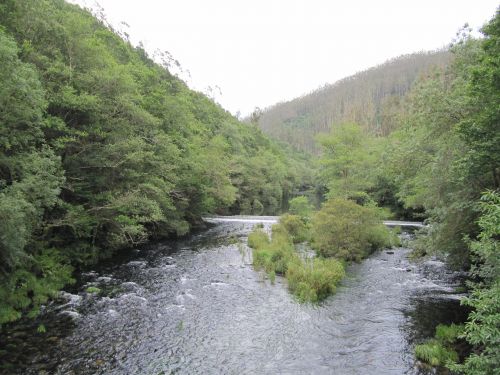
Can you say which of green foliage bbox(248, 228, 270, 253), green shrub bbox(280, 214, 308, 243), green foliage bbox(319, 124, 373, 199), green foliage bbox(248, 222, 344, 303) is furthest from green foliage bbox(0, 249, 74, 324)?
green foliage bbox(319, 124, 373, 199)

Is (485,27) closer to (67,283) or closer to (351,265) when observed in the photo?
(351,265)

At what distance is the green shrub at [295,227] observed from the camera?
97.6ft

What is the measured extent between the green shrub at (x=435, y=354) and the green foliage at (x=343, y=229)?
11510mm

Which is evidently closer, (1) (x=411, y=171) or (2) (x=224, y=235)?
(1) (x=411, y=171)

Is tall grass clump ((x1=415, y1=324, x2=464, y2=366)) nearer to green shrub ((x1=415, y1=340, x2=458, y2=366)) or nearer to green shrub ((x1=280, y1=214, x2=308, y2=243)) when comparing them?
green shrub ((x1=415, y1=340, x2=458, y2=366))

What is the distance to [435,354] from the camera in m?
10.2

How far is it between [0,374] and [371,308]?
13284 millimetres

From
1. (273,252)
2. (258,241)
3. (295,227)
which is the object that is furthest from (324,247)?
(295,227)

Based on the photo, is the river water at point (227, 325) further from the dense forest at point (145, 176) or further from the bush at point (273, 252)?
the dense forest at point (145, 176)

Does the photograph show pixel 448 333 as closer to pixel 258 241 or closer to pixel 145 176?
pixel 258 241

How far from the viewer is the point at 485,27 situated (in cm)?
1220

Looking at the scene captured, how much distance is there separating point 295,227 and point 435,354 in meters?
20.5

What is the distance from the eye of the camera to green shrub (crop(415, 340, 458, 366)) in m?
10.0

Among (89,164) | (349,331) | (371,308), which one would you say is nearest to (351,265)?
(371,308)
